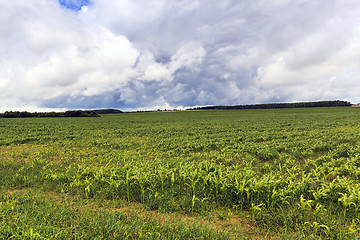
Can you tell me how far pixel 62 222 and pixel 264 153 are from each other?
1063 centimetres

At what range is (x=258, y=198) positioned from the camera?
5.19 m

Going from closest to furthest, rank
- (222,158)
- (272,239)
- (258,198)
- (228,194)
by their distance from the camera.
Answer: (272,239), (258,198), (228,194), (222,158)

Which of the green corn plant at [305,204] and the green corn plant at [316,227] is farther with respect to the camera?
the green corn plant at [305,204]

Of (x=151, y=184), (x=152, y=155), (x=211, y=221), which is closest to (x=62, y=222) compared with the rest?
(x=151, y=184)

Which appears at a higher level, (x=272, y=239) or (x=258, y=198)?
(x=258, y=198)

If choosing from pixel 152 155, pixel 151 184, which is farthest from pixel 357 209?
pixel 152 155

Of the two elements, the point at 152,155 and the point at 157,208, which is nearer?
the point at 157,208

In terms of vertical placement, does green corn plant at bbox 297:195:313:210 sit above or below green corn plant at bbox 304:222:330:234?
above

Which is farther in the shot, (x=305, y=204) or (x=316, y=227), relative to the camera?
(x=305, y=204)

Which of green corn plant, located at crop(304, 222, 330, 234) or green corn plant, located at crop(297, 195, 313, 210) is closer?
green corn plant, located at crop(304, 222, 330, 234)

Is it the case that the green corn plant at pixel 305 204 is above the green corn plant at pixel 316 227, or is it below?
above

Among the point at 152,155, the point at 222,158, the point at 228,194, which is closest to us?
the point at 228,194

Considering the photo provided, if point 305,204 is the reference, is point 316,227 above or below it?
below

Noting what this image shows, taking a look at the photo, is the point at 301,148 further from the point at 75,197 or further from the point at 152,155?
the point at 75,197
